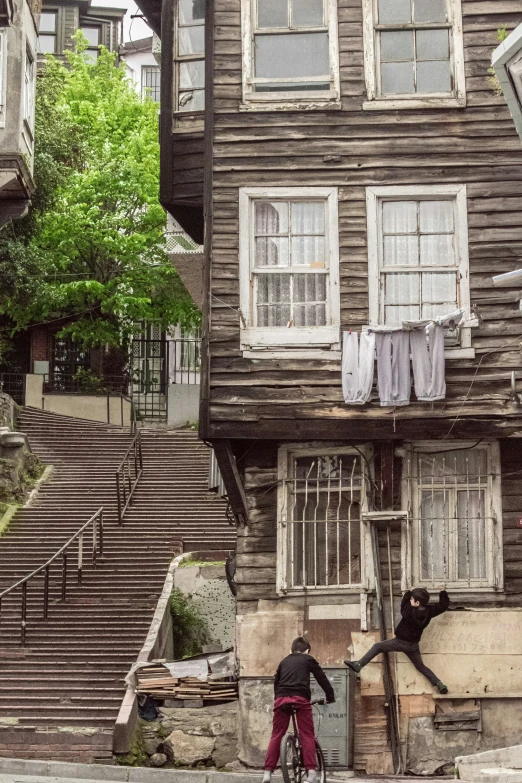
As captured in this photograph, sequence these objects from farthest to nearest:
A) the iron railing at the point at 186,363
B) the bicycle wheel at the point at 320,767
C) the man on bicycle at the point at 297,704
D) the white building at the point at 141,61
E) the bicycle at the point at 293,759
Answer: the white building at the point at 141,61, the iron railing at the point at 186,363, the bicycle wheel at the point at 320,767, the man on bicycle at the point at 297,704, the bicycle at the point at 293,759

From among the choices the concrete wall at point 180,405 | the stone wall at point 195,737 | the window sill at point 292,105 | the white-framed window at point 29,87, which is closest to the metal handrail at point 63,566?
the stone wall at point 195,737

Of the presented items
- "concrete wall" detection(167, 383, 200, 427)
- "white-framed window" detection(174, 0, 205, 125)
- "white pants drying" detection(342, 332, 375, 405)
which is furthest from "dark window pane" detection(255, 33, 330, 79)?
"concrete wall" detection(167, 383, 200, 427)

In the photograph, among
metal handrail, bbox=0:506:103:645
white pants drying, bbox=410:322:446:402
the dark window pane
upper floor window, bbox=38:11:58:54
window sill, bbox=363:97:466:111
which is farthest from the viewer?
upper floor window, bbox=38:11:58:54

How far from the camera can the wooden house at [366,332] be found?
1625 centimetres

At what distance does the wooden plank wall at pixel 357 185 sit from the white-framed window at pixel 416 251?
137mm

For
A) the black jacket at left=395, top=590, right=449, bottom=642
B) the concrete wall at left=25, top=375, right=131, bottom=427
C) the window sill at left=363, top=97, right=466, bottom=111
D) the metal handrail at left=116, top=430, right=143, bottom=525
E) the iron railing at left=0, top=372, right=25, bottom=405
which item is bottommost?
the black jacket at left=395, top=590, right=449, bottom=642

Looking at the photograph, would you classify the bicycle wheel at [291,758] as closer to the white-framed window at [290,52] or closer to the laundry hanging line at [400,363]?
the laundry hanging line at [400,363]

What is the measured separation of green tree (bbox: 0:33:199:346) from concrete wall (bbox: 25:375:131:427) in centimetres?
168

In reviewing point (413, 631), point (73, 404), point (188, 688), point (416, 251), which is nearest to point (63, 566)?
point (188, 688)

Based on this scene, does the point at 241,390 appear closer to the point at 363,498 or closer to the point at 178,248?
the point at 363,498

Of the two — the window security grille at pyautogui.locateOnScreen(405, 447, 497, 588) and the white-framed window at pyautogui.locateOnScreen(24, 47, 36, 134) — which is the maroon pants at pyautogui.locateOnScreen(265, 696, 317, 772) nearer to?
the window security grille at pyautogui.locateOnScreen(405, 447, 497, 588)

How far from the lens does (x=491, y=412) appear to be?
16281mm

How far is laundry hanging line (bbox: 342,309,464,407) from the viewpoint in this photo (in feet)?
53.0

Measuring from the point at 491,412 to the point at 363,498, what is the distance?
1.93m
